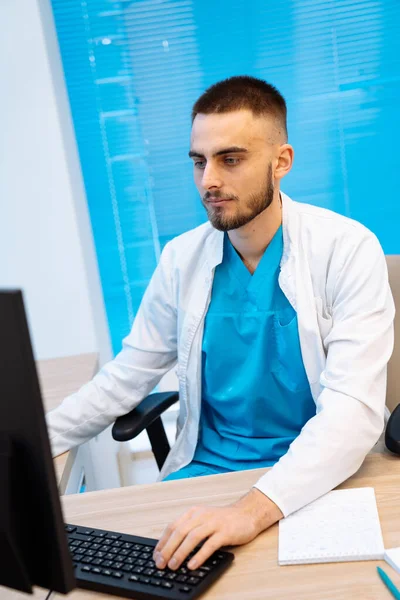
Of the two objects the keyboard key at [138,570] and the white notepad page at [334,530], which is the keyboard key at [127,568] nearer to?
the keyboard key at [138,570]

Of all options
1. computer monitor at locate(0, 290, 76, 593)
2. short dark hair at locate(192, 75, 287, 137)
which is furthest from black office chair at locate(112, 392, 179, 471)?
computer monitor at locate(0, 290, 76, 593)

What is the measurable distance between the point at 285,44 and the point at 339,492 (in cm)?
196

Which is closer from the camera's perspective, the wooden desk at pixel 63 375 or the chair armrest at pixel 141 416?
the chair armrest at pixel 141 416

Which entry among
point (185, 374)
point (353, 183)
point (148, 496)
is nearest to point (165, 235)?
point (353, 183)

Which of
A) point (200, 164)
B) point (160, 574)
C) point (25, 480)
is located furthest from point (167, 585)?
point (200, 164)

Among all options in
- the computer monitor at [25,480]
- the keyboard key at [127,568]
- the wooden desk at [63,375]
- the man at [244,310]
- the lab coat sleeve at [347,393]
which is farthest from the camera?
the wooden desk at [63,375]

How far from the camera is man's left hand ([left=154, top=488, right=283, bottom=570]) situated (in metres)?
0.89

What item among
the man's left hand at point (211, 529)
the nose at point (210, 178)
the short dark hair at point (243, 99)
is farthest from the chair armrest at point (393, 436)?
the short dark hair at point (243, 99)

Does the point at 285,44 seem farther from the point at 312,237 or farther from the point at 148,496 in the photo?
the point at 148,496

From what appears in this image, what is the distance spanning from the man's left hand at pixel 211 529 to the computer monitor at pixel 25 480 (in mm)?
252

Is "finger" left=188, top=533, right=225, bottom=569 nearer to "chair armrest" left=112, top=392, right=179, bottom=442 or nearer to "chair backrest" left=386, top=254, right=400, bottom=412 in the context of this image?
"chair armrest" left=112, top=392, right=179, bottom=442

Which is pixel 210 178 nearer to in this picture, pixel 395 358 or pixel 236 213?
pixel 236 213

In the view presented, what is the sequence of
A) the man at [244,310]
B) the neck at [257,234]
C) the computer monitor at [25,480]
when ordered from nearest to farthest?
1. the computer monitor at [25,480]
2. the man at [244,310]
3. the neck at [257,234]

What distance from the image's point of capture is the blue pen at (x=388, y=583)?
0.79 meters
